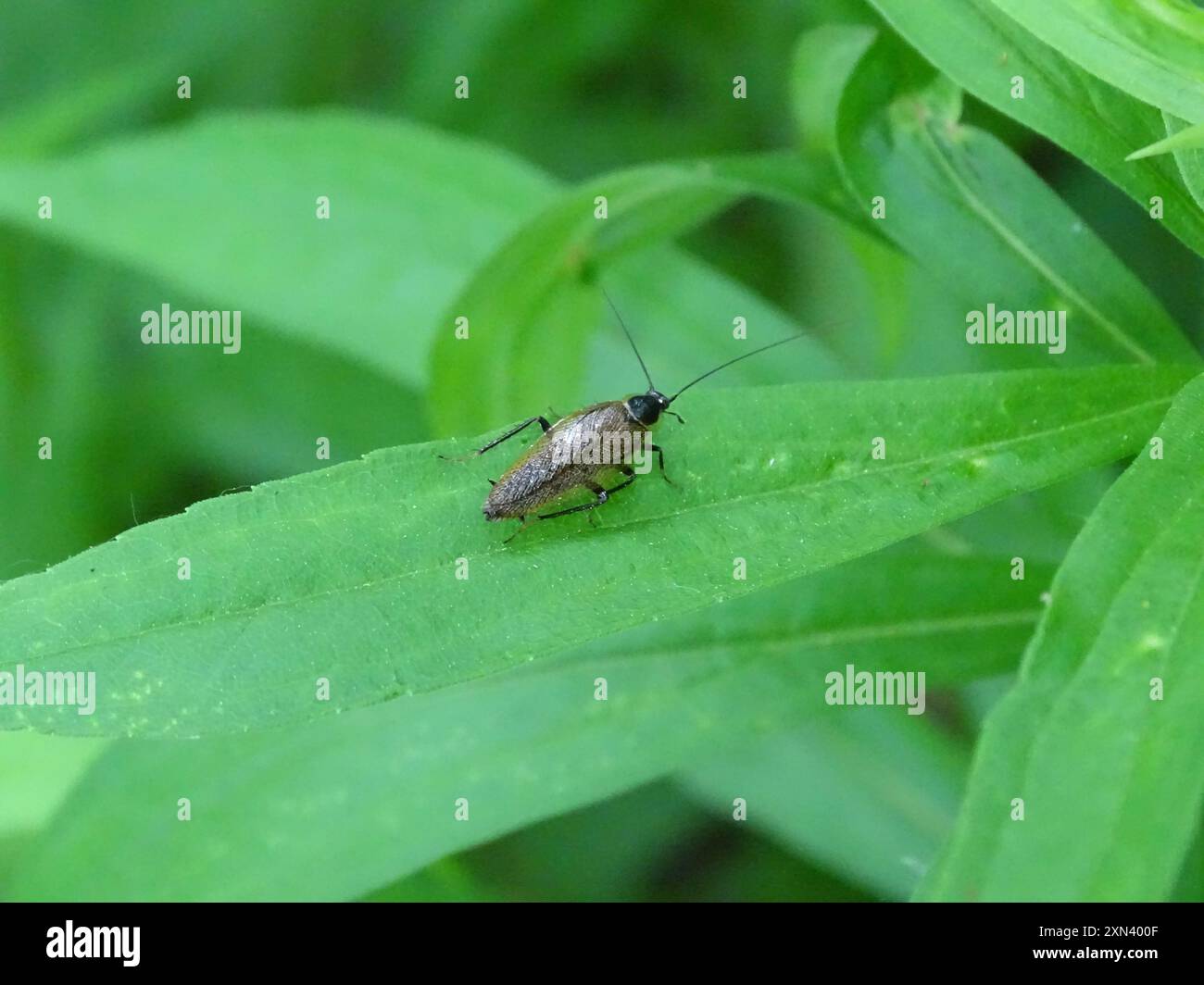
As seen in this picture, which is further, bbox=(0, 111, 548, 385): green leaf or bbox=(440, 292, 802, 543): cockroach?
bbox=(0, 111, 548, 385): green leaf

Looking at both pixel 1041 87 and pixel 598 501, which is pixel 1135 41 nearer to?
pixel 1041 87

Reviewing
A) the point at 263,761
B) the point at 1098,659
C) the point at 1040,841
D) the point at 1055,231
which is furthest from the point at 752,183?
the point at 263,761

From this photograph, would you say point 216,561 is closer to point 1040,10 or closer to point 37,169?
point 1040,10
